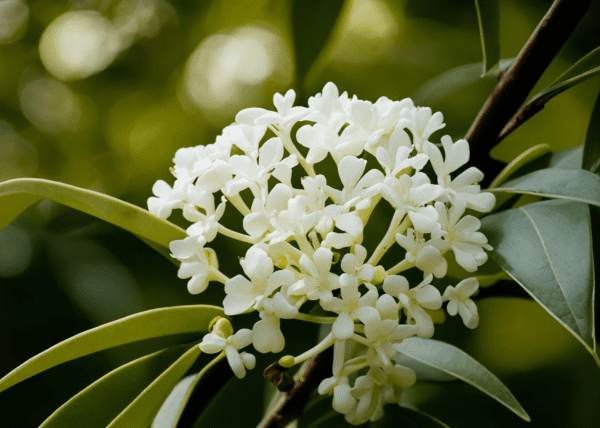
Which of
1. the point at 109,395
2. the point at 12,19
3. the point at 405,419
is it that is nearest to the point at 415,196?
the point at 405,419

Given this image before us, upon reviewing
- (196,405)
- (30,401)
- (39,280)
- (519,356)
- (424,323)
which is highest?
(424,323)

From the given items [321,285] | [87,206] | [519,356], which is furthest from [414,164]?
[519,356]

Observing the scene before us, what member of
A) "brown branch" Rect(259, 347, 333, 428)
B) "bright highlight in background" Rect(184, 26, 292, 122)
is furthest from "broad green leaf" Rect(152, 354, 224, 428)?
"bright highlight in background" Rect(184, 26, 292, 122)

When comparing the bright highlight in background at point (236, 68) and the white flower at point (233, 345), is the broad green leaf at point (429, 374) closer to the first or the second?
the white flower at point (233, 345)

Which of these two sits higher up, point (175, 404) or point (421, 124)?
point (421, 124)

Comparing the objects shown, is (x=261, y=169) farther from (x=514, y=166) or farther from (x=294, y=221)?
(x=514, y=166)

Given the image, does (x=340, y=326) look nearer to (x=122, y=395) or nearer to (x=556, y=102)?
(x=122, y=395)
